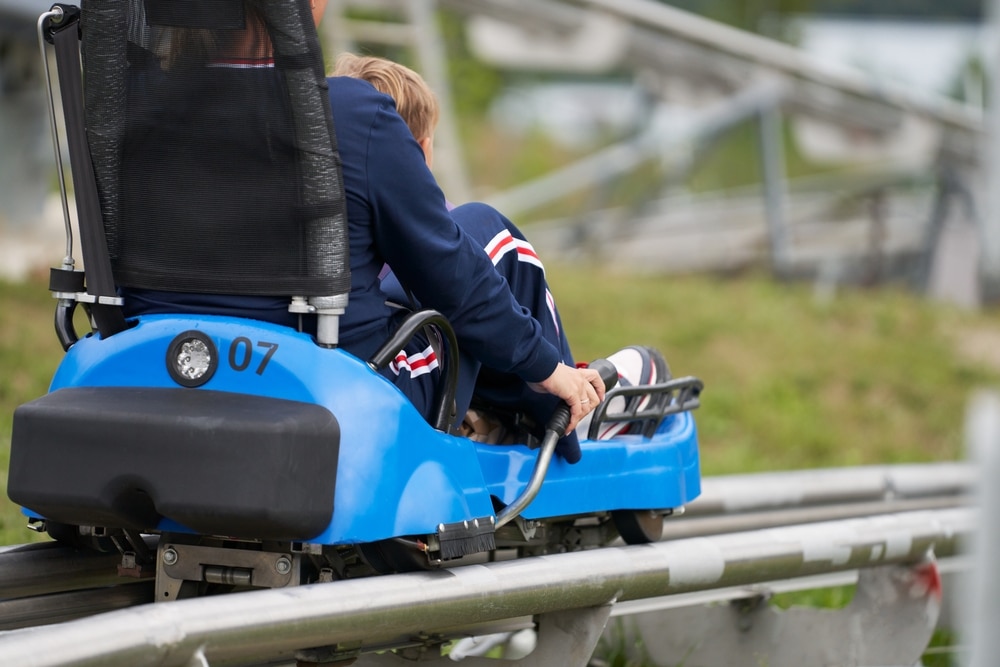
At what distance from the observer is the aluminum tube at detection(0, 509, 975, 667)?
7.20ft

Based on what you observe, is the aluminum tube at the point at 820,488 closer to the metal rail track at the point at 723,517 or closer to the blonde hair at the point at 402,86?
the metal rail track at the point at 723,517

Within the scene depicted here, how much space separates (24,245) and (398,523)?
763cm

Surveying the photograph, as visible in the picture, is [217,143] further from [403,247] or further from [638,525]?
[638,525]

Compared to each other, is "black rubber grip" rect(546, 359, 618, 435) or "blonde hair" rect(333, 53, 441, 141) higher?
"blonde hair" rect(333, 53, 441, 141)

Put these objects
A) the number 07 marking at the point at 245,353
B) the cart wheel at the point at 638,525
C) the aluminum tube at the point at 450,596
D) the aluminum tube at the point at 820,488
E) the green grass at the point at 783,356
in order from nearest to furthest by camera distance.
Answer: the aluminum tube at the point at 450,596 < the number 07 marking at the point at 245,353 < the cart wheel at the point at 638,525 < the aluminum tube at the point at 820,488 < the green grass at the point at 783,356

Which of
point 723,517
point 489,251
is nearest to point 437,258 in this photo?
point 489,251

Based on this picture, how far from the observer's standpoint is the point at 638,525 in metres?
3.52

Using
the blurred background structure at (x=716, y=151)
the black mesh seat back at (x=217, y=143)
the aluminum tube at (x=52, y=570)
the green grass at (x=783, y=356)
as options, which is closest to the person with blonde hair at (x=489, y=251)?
the black mesh seat back at (x=217, y=143)

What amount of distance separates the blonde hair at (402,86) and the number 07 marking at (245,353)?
74 cm

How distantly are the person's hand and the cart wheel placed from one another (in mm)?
429

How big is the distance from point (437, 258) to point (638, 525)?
1.08 m

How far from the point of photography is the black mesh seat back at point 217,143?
2.54 meters

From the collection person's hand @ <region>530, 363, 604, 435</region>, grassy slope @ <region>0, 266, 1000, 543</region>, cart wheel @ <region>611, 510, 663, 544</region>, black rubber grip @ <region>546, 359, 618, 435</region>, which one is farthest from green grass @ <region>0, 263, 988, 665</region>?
person's hand @ <region>530, 363, 604, 435</region>

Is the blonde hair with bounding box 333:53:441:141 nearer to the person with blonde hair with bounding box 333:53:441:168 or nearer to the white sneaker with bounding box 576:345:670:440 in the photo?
the person with blonde hair with bounding box 333:53:441:168
